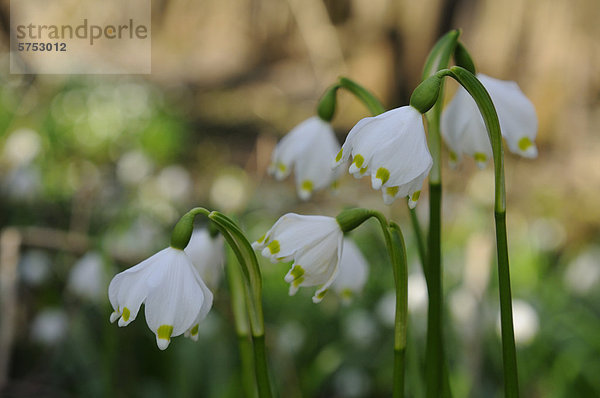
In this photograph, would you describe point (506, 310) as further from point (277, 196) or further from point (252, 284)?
point (277, 196)

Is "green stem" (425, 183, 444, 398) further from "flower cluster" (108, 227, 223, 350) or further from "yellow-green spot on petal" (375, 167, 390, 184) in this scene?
"flower cluster" (108, 227, 223, 350)

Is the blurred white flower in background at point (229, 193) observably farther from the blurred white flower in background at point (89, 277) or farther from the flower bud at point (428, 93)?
the flower bud at point (428, 93)

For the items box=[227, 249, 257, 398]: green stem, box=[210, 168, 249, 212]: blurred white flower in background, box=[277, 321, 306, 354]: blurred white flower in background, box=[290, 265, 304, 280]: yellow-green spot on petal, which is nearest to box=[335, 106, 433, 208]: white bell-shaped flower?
box=[290, 265, 304, 280]: yellow-green spot on petal

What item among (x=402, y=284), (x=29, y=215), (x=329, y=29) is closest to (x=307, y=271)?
(x=402, y=284)

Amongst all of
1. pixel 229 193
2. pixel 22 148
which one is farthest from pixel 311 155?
pixel 229 193

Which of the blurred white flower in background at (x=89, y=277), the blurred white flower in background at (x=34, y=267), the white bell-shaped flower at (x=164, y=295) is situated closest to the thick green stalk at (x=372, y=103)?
the white bell-shaped flower at (x=164, y=295)

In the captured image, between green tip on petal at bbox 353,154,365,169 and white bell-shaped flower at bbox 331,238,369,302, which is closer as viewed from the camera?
green tip on petal at bbox 353,154,365,169

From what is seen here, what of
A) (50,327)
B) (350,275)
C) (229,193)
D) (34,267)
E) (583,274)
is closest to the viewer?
(350,275)

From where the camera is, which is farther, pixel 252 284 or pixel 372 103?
pixel 372 103
